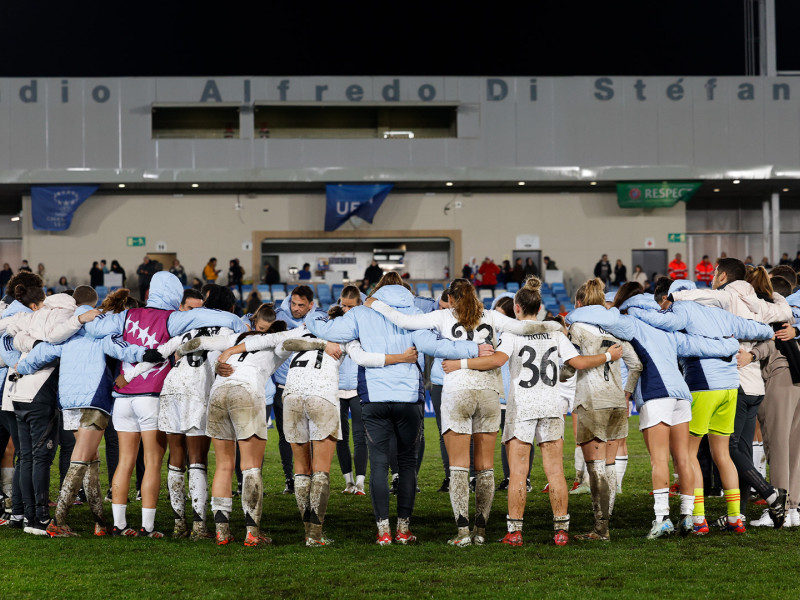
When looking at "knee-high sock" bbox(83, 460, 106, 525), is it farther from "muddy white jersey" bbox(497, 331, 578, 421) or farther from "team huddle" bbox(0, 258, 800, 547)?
"muddy white jersey" bbox(497, 331, 578, 421)

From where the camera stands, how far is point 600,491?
7.54 metres

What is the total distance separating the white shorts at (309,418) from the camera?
289 inches

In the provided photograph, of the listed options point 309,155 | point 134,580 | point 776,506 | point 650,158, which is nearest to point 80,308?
point 134,580

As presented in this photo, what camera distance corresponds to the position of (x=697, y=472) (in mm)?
7664

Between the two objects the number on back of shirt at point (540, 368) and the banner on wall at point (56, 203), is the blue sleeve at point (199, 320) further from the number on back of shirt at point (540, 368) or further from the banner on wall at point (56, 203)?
the banner on wall at point (56, 203)

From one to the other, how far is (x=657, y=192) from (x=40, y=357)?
25.7 metres

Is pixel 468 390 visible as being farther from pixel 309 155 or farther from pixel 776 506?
pixel 309 155

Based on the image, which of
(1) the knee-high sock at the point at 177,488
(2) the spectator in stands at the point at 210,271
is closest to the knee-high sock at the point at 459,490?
(1) the knee-high sock at the point at 177,488

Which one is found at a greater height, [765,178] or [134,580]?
[765,178]

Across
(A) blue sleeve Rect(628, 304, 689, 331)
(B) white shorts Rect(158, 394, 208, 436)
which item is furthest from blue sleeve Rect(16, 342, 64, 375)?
(A) blue sleeve Rect(628, 304, 689, 331)

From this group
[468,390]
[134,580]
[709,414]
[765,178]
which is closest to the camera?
[134,580]

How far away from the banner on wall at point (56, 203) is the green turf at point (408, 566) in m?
23.2

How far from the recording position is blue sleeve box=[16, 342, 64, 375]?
7.94 m

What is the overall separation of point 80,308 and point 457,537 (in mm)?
3816
